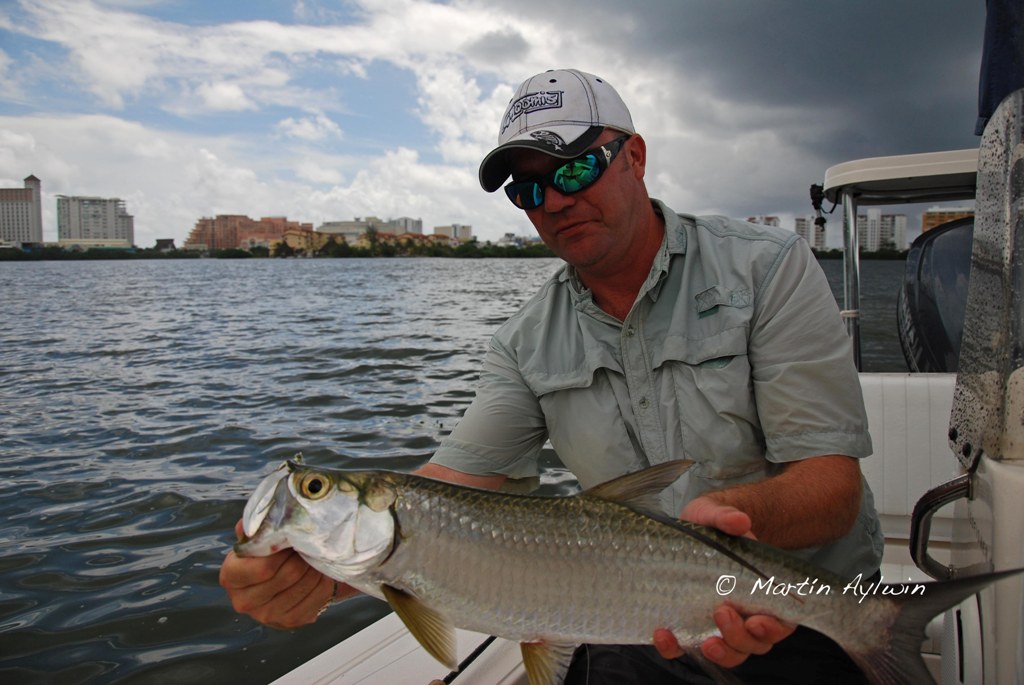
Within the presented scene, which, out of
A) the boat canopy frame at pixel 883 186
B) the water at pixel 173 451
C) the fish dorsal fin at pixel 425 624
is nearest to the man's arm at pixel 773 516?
the fish dorsal fin at pixel 425 624

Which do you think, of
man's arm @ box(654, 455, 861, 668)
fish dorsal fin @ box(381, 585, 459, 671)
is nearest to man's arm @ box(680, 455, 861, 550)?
man's arm @ box(654, 455, 861, 668)

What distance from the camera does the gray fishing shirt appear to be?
2.70m

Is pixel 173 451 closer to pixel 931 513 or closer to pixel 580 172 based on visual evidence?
A: pixel 580 172

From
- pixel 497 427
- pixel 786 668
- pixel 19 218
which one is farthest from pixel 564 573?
pixel 19 218

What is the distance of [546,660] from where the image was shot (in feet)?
7.37

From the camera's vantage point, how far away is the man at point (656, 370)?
2.63 m

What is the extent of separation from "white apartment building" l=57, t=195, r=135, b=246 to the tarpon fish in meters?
169

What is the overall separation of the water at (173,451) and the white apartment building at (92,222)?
478 feet

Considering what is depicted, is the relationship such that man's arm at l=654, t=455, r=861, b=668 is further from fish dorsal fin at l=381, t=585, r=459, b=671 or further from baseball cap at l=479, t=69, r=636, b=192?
baseball cap at l=479, t=69, r=636, b=192

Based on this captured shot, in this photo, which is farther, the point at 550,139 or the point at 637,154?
the point at 637,154

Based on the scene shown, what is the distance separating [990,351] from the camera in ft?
7.32

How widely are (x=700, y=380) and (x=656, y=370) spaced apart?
0.18 meters

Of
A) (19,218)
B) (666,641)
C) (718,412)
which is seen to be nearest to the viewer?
(666,641)

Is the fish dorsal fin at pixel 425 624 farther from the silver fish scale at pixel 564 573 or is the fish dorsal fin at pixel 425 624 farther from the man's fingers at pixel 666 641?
the man's fingers at pixel 666 641
